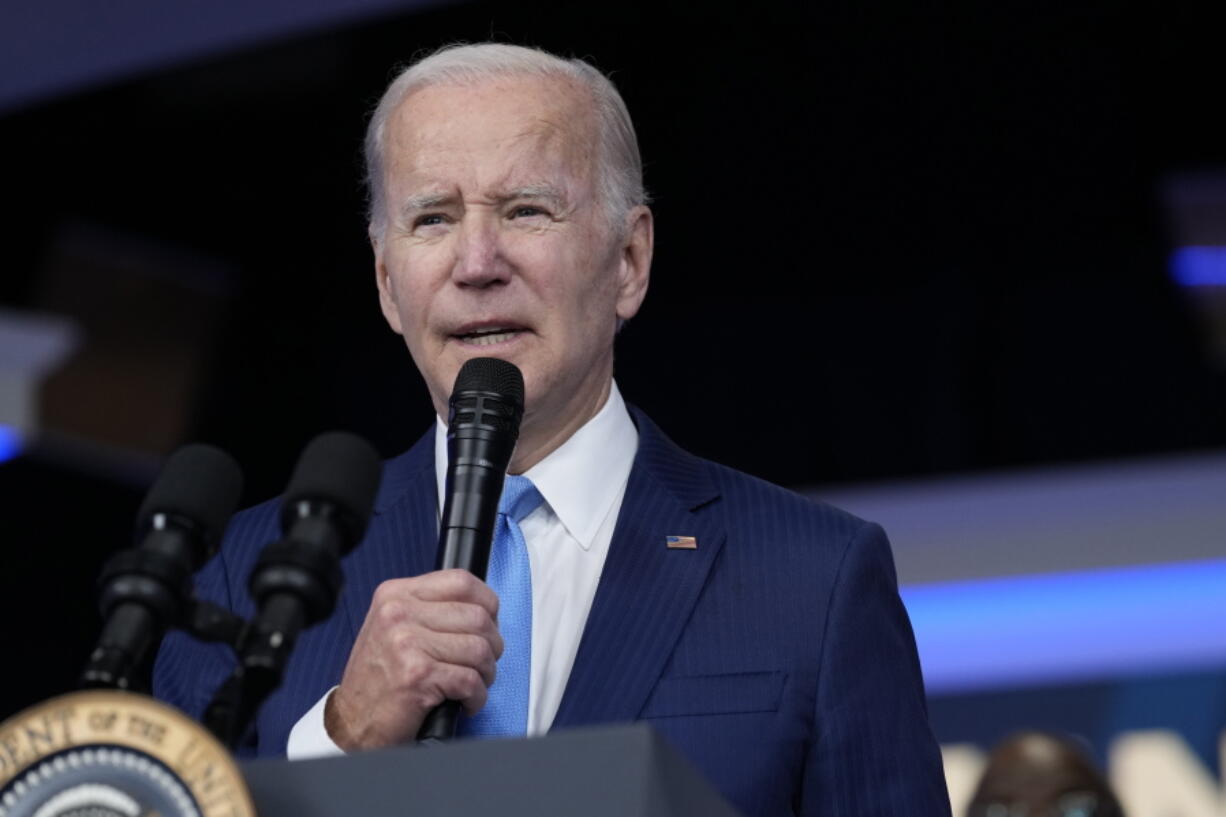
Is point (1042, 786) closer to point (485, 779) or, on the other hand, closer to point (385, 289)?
point (385, 289)

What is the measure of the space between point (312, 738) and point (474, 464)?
26 cm

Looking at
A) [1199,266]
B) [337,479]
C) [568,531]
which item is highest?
[1199,266]

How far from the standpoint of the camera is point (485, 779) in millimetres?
1059

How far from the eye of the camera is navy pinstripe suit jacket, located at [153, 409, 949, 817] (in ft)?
5.49

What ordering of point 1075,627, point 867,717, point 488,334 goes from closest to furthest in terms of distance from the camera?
point 867,717
point 488,334
point 1075,627

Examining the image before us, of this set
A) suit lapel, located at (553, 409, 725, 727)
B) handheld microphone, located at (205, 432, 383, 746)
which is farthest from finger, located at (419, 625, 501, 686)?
suit lapel, located at (553, 409, 725, 727)

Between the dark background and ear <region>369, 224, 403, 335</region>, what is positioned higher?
the dark background

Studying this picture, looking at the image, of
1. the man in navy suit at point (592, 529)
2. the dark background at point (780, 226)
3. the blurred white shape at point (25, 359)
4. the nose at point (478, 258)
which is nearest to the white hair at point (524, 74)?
the man in navy suit at point (592, 529)

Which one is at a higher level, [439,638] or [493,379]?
[493,379]

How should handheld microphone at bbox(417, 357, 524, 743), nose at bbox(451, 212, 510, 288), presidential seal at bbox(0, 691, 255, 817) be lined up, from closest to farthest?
presidential seal at bbox(0, 691, 255, 817)
handheld microphone at bbox(417, 357, 524, 743)
nose at bbox(451, 212, 510, 288)

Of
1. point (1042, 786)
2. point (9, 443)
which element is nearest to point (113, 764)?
point (1042, 786)

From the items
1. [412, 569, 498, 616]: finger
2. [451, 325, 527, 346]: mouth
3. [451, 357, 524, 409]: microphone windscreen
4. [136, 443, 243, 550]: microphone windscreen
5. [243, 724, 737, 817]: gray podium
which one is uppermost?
[451, 325, 527, 346]: mouth

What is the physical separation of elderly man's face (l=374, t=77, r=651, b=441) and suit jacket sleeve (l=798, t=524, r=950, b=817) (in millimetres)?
363

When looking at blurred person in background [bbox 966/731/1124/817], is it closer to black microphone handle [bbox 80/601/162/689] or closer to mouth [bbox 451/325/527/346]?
mouth [bbox 451/325/527/346]
